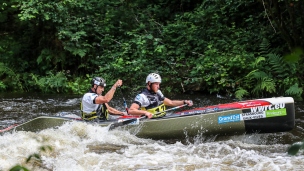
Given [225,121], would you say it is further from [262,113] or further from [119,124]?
[119,124]

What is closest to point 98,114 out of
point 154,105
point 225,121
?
point 154,105

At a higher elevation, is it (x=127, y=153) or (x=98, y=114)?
(x=98, y=114)

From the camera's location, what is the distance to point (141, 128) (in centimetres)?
695

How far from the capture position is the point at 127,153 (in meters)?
6.12

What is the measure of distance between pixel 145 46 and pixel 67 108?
375cm

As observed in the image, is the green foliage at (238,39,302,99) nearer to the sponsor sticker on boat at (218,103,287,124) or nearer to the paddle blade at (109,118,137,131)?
the sponsor sticker on boat at (218,103,287,124)

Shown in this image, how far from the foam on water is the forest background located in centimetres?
430

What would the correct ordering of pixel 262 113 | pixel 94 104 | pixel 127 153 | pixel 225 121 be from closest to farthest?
pixel 127 153, pixel 262 113, pixel 225 121, pixel 94 104

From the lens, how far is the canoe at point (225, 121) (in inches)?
257

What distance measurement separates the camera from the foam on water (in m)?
5.32

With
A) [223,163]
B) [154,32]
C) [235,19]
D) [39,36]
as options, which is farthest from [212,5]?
[223,163]

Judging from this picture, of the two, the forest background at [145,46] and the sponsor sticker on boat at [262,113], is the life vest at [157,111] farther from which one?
the forest background at [145,46]

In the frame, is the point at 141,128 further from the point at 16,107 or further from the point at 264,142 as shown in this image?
the point at 16,107

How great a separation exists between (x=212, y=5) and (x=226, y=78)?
3.40 metres
